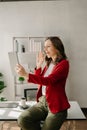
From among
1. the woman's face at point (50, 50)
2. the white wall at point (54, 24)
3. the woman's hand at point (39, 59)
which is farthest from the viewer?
the white wall at point (54, 24)

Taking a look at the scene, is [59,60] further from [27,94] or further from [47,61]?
[27,94]

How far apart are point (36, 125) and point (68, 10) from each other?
315cm

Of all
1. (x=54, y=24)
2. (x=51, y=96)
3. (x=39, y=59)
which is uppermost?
(x=54, y=24)

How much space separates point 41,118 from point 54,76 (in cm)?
39

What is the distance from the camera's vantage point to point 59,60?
205 cm

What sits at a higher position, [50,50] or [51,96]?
[50,50]

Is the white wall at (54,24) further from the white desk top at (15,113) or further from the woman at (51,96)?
the woman at (51,96)

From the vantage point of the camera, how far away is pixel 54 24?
476cm

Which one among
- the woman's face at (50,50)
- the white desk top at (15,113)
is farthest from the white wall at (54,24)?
the woman's face at (50,50)

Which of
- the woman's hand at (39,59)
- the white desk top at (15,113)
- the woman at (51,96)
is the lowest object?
the white desk top at (15,113)

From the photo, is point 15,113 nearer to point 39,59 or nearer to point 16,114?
point 16,114

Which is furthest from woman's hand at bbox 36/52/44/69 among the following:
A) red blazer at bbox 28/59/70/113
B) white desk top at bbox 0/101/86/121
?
white desk top at bbox 0/101/86/121

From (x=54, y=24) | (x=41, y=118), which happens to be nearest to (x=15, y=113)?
(x=41, y=118)

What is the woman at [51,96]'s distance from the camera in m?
1.92
